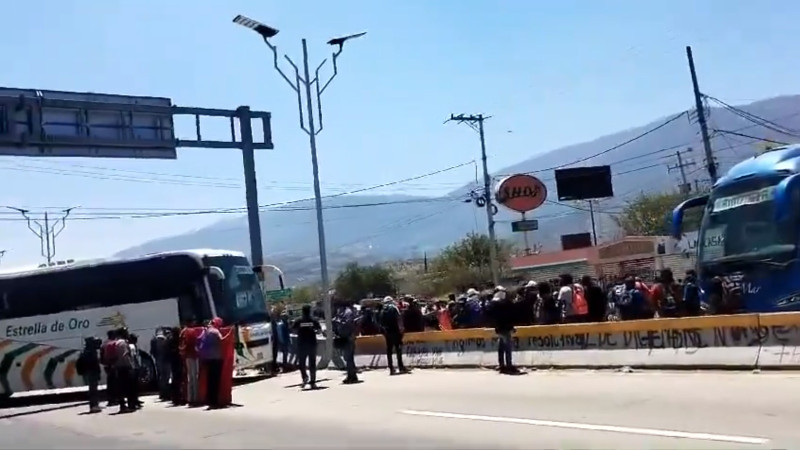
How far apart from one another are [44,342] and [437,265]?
61.9m

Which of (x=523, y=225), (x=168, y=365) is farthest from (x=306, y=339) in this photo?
(x=523, y=225)

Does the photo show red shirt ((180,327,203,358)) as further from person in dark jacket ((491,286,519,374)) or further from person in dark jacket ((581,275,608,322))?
person in dark jacket ((581,275,608,322))

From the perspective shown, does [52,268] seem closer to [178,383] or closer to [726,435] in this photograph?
[178,383]

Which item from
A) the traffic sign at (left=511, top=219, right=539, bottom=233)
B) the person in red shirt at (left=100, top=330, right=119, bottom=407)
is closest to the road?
the person in red shirt at (left=100, top=330, right=119, bottom=407)

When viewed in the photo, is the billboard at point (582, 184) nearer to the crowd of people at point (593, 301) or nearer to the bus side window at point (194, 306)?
the crowd of people at point (593, 301)

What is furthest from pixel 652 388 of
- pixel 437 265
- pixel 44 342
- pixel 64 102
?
pixel 437 265

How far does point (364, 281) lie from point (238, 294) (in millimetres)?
66847

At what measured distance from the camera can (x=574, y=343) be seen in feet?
58.6

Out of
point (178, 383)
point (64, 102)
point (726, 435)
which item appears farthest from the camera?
point (64, 102)

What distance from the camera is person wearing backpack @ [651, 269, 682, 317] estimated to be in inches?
781

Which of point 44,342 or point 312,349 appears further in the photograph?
point 44,342

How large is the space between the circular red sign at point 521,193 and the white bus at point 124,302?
2748 cm

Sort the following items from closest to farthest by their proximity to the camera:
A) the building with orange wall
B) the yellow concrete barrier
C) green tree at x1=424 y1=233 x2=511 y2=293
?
1. the yellow concrete barrier
2. the building with orange wall
3. green tree at x1=424 y1=233 x2=511 y2=293

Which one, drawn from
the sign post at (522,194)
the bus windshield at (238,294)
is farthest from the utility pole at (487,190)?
the bus windshield at (238,294)
